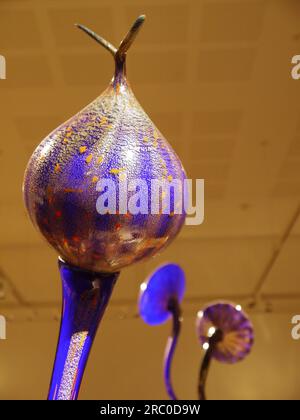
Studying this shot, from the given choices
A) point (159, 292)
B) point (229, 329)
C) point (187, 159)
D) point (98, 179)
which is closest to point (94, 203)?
point (98, 179)

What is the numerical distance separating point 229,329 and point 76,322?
3.34 feet

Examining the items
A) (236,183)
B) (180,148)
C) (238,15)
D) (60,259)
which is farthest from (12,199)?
(60,259)

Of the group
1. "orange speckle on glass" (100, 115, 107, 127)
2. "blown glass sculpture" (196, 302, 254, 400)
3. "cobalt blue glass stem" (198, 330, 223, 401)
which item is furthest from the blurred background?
"orange speckle on glass" (100, 115, 107, 127)

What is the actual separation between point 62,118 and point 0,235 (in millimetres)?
2219

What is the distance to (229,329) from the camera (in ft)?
4.32

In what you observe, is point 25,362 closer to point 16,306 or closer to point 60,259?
point 16,306

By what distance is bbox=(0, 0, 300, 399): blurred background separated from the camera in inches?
116

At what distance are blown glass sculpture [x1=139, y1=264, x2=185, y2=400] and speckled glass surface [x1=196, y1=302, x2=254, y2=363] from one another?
314 millimetres

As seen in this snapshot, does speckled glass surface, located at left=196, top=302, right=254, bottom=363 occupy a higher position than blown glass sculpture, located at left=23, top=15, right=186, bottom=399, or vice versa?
speckled glass surface, located at left=196, top=302, right=254, bottom=363

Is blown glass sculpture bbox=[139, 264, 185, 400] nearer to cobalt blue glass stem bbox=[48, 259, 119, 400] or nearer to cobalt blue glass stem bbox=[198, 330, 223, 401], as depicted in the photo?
cobalt blue glass stem bbox=[198, 330, 223, 401]

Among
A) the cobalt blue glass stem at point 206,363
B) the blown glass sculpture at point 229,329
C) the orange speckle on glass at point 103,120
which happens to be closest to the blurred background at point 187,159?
the blown glass sculpture at point 229,329

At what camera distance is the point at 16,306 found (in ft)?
22.7

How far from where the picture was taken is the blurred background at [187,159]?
2955mm

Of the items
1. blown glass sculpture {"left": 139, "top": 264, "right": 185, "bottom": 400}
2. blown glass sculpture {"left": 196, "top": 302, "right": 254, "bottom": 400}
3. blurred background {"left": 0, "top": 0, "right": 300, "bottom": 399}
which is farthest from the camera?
blurred background {"left": 0, "top": 0, "right": 300, "bottom": 399}
